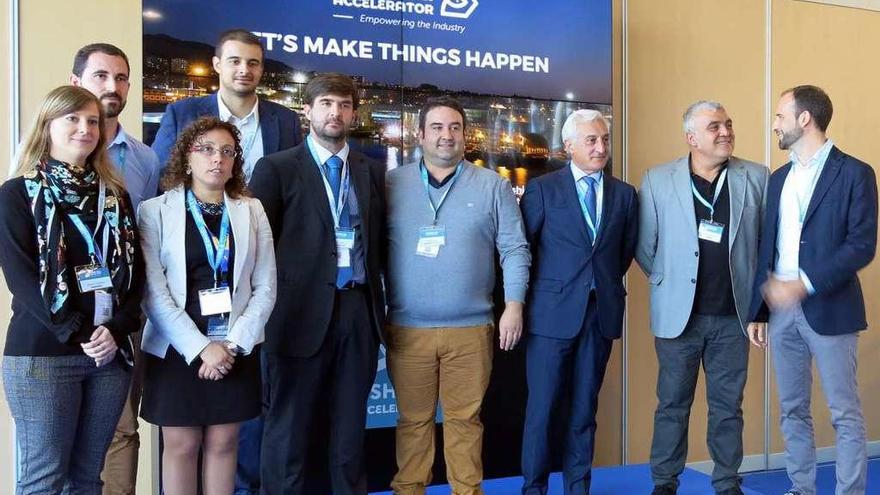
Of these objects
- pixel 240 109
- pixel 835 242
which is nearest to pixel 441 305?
pixel 240 109

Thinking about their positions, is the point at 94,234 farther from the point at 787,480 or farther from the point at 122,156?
the point at 787,480

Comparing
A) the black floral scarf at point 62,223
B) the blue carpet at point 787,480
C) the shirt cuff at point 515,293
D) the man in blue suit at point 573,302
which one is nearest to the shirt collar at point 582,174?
the man in blue suit at point 573,302

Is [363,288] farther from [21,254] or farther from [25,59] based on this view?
[25,59]

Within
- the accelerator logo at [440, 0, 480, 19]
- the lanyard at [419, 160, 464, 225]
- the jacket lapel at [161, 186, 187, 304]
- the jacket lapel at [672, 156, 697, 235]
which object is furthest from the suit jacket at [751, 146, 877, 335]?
the jacket lapel at [161, 186, 187, 304]

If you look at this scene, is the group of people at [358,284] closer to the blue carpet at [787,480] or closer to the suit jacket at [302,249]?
the suit jacket at [302,249]

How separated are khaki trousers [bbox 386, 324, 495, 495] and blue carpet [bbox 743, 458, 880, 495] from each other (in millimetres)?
2475

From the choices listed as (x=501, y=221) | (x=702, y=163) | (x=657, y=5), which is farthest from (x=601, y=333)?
(x=657, y=5)

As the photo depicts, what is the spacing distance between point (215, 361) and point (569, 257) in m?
1.49

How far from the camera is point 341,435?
2.88 metres

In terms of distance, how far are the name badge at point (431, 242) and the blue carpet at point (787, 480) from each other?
9.49 feet

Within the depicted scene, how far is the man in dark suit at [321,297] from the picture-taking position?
280 centimetres

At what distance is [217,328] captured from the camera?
2527 millimetres

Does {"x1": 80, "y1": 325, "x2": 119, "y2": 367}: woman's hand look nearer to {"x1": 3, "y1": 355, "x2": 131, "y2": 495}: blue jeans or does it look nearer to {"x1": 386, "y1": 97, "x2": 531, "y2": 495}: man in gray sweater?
{"x1": 3, "y1": 355, "x2": 131, "y2": 495}: blue jeans

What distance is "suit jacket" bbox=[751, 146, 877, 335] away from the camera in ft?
10.6
